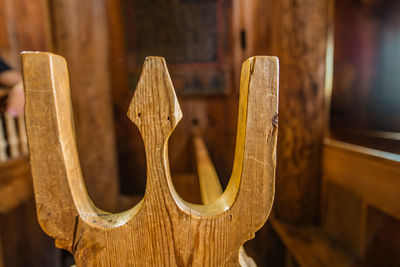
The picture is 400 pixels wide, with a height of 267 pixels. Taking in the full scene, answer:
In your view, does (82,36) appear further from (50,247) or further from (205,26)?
(50,247)

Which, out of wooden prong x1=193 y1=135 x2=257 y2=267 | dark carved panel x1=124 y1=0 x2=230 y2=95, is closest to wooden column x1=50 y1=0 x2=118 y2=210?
dark carved panel x1=124 y1=0 x2=230 y2=95

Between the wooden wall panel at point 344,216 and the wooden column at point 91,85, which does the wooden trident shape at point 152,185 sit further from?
the wooden column at point 91,85

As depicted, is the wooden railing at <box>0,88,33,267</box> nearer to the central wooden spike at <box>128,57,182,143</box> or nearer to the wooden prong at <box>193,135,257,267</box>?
the wooden prong at <box>193,135,257,267</box>

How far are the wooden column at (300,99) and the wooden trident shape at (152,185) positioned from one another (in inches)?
42.7

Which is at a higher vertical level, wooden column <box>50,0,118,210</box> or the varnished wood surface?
wooden column <box>50,0,118,210</box>

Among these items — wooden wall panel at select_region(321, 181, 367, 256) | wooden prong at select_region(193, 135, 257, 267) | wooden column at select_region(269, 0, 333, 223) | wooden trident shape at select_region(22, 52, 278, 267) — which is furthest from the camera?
wooden column at select_region(269, 0, 333, 223)

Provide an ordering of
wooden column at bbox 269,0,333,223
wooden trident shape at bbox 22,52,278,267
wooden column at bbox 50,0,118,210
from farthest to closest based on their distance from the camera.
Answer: wooden column at bbox 50,0,118,210 → wooden column at bbox 269,0,333,223 → wooden trident shape at bbox 22,52,278,267

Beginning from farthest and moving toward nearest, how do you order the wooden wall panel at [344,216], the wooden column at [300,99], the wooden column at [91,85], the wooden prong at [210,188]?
the wooden column at [91,85]
the wooden column at [300,99]
the wooden wall panel at [344,216]
the wooden prong at [210,188]

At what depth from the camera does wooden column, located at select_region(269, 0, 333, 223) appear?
125cm

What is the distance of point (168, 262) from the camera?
37 cm

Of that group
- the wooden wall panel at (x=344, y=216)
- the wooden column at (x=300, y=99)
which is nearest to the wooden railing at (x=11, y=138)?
the wooden column at (x=300, y=99)

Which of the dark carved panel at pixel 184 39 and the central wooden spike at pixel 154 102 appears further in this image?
the dark carved panel at pixel 184 39

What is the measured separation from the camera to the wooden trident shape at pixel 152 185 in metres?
0.33

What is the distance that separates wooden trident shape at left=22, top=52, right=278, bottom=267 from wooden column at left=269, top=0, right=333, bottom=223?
1.08 metres
